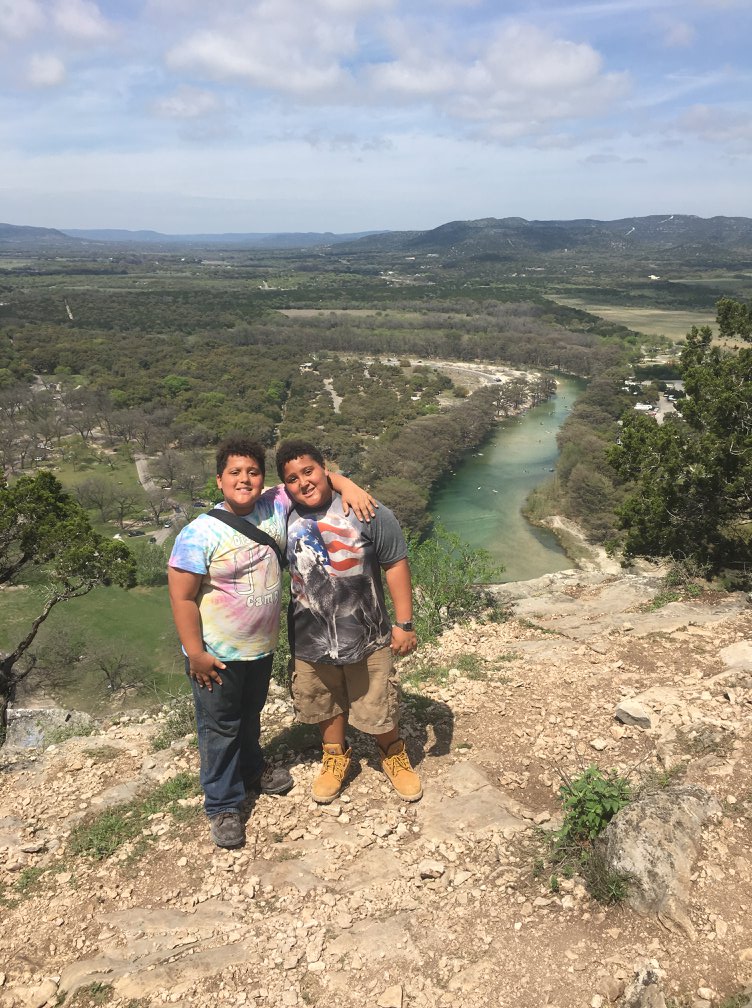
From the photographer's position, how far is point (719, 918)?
2885 millimetres

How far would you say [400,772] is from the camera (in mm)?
4199

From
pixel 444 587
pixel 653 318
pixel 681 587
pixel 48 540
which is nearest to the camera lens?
pixel 681 587

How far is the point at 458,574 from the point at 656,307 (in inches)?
5761

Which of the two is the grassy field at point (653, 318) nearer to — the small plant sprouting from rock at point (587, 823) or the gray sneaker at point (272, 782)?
the small plant sprouting from rock at point (587, 823)

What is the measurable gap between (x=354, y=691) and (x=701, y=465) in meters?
Result: 11.6

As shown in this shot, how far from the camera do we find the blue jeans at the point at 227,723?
367 centimetres

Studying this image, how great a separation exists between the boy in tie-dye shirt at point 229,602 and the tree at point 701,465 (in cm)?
1048

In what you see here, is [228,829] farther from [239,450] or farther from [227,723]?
[239,450]

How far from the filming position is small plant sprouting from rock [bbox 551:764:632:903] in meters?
3.25

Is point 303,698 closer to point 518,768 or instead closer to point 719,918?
point 518,768

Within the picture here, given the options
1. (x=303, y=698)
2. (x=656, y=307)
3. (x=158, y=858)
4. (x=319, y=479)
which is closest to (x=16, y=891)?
(x=158, y=858)

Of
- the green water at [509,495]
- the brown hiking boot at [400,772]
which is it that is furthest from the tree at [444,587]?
the green water at [509,495]

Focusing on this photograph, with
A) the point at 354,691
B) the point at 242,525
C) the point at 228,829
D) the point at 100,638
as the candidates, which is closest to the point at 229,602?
the point at 242,525

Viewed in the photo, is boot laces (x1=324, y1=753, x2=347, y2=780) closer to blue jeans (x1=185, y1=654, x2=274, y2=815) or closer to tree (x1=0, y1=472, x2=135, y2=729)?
blue jeans (x1=185, y1=654, x2=274, y2=815)
